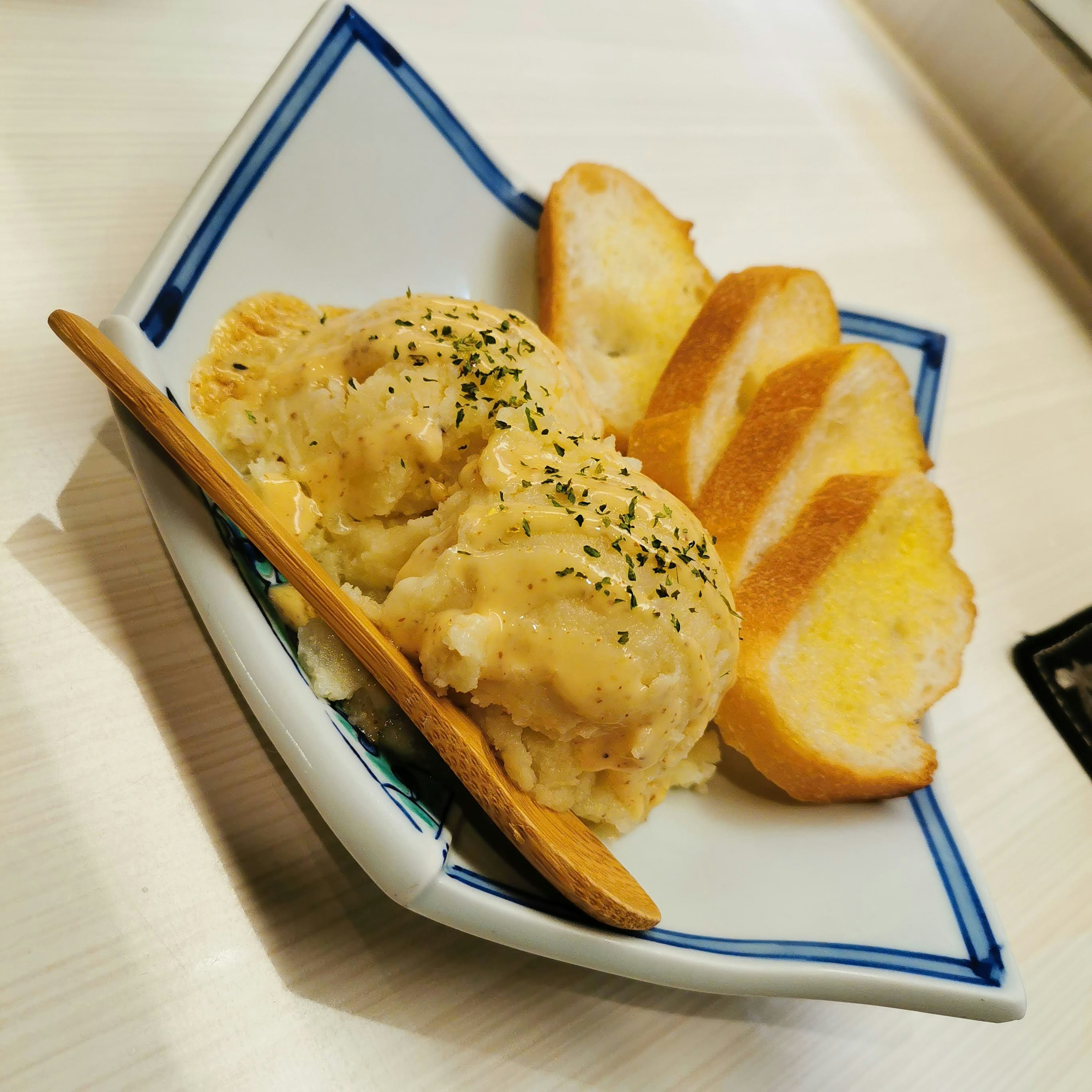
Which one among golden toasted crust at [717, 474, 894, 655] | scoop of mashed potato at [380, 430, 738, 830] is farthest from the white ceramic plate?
golden toasted crust at [717, 474, 894, 655]

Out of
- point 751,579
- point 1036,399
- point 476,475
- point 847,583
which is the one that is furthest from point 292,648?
point 1036,399

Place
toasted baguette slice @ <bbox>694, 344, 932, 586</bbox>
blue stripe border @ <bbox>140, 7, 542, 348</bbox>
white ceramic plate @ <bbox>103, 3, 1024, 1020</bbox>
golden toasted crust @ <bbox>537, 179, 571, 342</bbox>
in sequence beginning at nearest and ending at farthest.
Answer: white ceramic plate @ <bbox>103, 3, 1024, 1020</bbox>
blue stripe border @ <bbox>140, 7, 542, 348</bbox>
toasted baguette slice @ <bbox>694, 344, 932, 586</bbox>
golden toasted crust @ <bbox>537, 179, 571, 342</bbox>

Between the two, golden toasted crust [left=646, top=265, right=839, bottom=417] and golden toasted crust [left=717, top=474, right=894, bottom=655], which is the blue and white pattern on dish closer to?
golden toasted crust [left=717, top=474, right=894, bottom=655]

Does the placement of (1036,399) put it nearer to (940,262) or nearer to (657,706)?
(940,262)

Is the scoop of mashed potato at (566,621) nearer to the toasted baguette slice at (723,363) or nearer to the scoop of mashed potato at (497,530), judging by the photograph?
the scoop of mashed potato at (497,530)

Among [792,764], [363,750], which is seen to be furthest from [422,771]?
[792,764]
